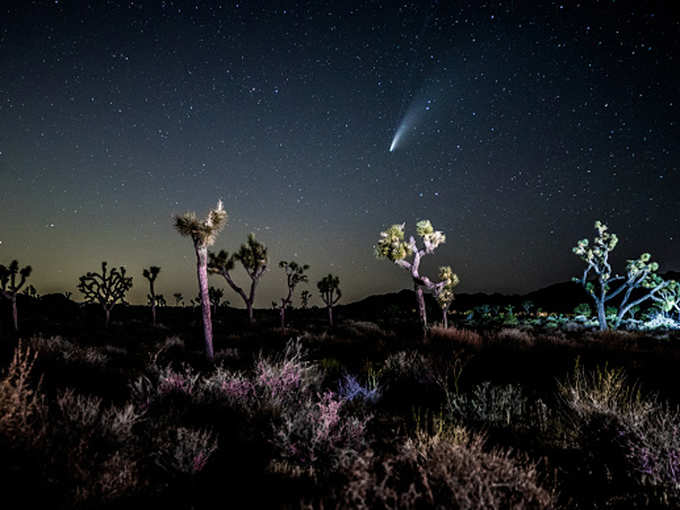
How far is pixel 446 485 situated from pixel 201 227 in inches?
388

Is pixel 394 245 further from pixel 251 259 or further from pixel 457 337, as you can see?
pixel 251 259

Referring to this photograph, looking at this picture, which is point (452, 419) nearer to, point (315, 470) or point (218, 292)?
point (315, 470)

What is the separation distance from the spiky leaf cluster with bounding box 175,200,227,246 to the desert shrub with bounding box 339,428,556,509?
9.03m

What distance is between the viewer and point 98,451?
3363 millimetres

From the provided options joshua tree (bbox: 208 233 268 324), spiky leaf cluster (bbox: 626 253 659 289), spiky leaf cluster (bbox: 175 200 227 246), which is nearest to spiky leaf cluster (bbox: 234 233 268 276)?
joshua tree (bbox: 208 233 268 324)

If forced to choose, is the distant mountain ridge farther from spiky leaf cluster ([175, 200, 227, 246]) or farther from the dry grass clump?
spiky leaf cluster ([175, 200, 227, 246])

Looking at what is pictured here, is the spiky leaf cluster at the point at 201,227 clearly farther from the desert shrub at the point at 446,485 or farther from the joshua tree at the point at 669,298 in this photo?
the joshua tree at the point at 669,298

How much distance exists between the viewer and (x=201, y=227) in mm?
10328

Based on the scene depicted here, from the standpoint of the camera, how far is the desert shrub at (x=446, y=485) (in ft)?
8.20

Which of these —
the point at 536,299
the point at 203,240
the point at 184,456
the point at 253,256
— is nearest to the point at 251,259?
the point at 253,256

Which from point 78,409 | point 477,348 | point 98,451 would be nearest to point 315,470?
point 98,451

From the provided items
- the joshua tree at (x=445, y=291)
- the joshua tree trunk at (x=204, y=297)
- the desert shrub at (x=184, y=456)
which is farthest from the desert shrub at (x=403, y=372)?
the joshua tree at (x=445, y=291)

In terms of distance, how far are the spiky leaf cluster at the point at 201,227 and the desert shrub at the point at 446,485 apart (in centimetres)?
903

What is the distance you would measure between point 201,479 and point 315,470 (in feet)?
4.06
